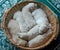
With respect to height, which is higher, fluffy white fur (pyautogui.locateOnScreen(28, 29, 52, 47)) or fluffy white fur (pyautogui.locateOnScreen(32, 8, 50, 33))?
fluffy white fur (pyautogui.locateOnScreen(32, 8, 50, 33))

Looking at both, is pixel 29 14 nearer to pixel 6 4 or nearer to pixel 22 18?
pixel 22 18

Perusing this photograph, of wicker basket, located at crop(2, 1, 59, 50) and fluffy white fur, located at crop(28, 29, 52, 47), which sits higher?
wicker basket, located at crop(2, 1, 59, 50)

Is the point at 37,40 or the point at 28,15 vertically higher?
the point at 28,15

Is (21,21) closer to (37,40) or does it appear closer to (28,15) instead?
(28,15)

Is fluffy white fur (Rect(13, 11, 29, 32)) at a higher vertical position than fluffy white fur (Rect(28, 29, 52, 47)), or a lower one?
higher

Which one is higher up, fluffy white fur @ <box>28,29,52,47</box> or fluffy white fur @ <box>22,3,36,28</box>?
fluffy white fur @ <box>22,3,36,28</box>

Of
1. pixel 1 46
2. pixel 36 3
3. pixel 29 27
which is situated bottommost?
pixel 1 46

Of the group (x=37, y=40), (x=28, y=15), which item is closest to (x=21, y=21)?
(x=28, y=15)

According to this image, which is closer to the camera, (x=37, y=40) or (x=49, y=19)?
(x=37, y=40)

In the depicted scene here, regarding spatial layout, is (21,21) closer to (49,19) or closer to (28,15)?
(28,15)

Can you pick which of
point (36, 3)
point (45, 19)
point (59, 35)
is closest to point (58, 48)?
point (59, 35)

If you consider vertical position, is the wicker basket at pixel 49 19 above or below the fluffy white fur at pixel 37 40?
above
